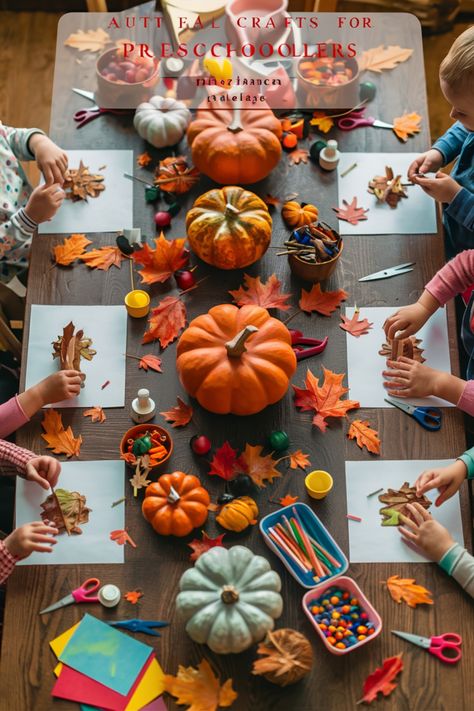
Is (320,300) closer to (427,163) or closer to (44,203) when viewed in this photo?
(427,163)

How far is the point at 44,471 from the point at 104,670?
0.47 metres

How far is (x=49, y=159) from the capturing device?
2357mm

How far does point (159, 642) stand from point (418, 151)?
5.06 feet

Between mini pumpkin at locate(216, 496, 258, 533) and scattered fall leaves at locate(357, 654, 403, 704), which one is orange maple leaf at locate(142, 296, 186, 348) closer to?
mini pumpkin at locate(216, 496, 258, 533)

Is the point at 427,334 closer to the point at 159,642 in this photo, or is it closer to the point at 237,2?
the point at 159,642

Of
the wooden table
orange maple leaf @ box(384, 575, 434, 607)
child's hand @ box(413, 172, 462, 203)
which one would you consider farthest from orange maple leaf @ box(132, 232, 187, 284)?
orange maple leaf @ box(384, 575, 434, 607)

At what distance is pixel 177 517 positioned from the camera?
73.2 inches

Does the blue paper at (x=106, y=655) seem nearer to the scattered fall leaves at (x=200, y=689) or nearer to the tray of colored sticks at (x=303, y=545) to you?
the scattered fall leaves at (x=200, y=689)

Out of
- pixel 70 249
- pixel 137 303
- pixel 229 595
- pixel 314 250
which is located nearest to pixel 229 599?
pixel 229 595

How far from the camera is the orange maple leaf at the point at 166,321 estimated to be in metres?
2.16

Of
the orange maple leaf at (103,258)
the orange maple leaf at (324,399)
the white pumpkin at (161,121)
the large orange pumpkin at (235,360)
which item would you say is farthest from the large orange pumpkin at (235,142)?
the orange maple leaf at (324,399)

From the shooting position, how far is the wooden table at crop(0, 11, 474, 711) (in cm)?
176

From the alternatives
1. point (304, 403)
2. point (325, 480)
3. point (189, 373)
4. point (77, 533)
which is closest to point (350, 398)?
point (304, 403)

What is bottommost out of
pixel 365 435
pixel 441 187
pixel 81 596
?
pixel 81 596
